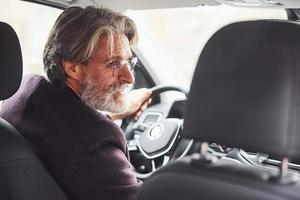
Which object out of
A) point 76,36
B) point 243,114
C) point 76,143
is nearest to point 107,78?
point 76,36

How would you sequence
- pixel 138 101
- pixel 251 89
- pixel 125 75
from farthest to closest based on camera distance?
pixel 138 101
pixel 125 75
pixel 251 89

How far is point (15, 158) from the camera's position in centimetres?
227

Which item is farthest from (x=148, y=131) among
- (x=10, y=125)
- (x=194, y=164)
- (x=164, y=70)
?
(x=194, y=164)

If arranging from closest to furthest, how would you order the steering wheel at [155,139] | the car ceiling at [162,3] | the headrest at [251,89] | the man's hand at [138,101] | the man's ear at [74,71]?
the headrest at [251,89] < the car ceiling at [162,3] < the man's ear at [74,71] < the steering wheel at [155,139] < the man's hand at [138,101]

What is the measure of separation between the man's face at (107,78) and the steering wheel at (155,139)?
52cm

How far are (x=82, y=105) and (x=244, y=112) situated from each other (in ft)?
3.09

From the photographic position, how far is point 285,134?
1540mm

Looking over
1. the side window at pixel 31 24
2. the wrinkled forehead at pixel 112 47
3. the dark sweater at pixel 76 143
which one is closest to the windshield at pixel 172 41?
the side window at pixel 31 24

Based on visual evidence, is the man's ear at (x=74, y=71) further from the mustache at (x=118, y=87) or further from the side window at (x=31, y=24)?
the side window at (x=31, y=24)

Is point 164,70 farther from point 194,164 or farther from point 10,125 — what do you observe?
point 194,164

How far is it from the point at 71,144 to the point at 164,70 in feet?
5.26

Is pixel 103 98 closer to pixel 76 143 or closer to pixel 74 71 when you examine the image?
pixel 74 71

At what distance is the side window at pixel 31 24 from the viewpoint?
3344 millimetres

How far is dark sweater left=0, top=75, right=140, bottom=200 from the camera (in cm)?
231
